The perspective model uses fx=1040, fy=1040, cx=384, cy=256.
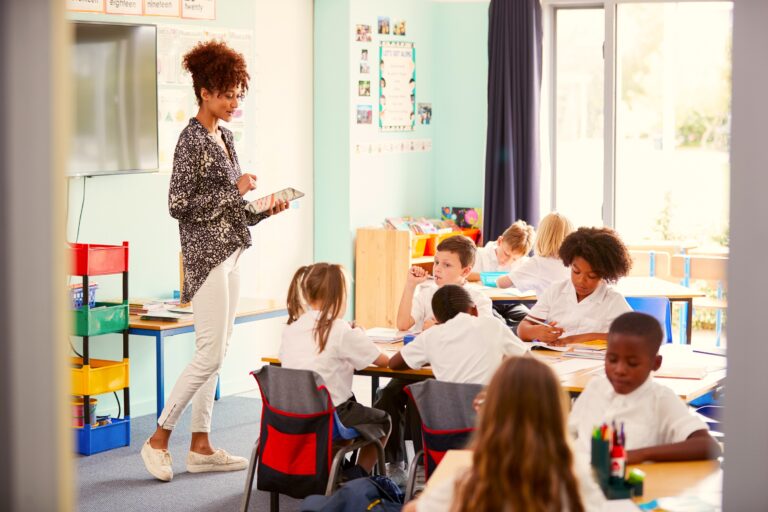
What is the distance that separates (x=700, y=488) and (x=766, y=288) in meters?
1.13

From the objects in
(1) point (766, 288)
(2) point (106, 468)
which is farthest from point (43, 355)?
(2) point (106, 468)

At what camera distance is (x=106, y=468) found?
487 centimetres

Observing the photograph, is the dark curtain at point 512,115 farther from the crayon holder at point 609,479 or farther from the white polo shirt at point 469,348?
the crayon holder at point 609,479

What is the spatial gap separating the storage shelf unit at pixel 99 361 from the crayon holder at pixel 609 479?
3.21m

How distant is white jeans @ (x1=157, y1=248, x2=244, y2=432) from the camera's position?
4496mm

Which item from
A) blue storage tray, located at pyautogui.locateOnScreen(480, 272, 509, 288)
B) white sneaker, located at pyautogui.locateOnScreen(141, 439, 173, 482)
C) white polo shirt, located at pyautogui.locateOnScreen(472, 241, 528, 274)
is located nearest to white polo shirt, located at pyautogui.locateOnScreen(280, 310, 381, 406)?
white sneaker, located at pyautogui.locateOnScreen(141, 439, 173, 482)

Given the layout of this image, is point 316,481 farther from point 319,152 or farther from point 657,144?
point 657,144

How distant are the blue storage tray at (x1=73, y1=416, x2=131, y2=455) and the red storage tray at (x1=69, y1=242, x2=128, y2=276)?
77 centimetres

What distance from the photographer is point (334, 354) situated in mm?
3799

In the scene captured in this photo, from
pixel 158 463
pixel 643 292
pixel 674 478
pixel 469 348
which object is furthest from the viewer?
pixel 643 292

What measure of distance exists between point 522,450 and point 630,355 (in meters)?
0.81

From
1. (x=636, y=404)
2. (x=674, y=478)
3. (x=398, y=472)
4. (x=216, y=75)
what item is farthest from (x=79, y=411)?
(x=674, y=478)

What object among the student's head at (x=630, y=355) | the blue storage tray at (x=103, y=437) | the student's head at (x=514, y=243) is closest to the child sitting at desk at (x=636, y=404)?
the student's head at (x=630, y=355)

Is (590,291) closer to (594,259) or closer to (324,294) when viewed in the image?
(594,259)
